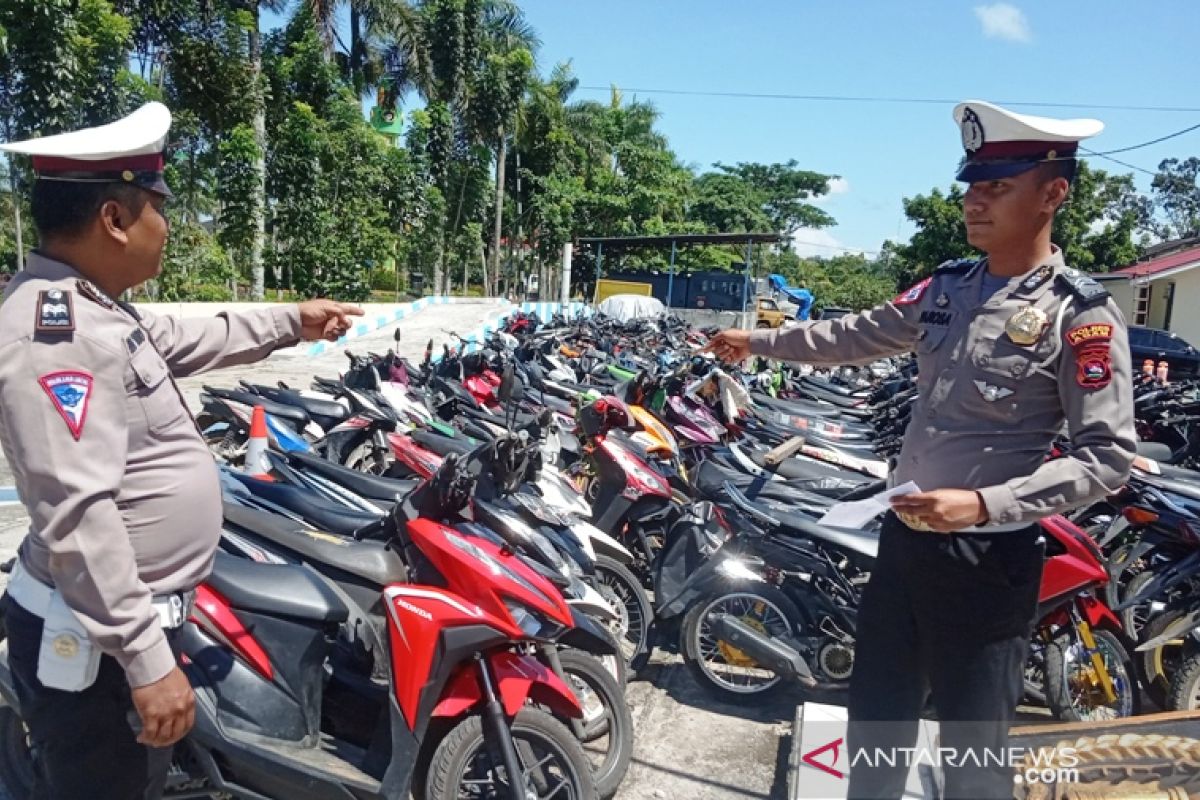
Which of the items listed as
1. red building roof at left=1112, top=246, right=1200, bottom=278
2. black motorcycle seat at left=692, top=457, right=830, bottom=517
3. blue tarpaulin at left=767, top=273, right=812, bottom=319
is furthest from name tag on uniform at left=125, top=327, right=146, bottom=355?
blue tarpaulin at left=767, top=273, right=812, bottom=319

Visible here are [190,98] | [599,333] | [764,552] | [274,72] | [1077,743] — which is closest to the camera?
[1077,743]

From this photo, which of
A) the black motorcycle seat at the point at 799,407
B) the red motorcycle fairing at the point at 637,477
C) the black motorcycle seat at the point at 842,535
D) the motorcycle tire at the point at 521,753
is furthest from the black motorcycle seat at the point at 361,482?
the black motorcycle seat at the point at 799,407

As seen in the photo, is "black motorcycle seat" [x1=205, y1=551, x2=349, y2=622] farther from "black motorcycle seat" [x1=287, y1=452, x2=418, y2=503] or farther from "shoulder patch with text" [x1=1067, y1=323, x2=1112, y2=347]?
"shoulder patch with text" [x1=1067, y1=323, x2=1112, y2=347]

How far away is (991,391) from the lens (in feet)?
6.05

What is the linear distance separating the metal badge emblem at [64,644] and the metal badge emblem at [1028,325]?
1.94 meters

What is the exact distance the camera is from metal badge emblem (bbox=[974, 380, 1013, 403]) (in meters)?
1.83

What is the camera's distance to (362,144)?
Answer: 20.5 meters

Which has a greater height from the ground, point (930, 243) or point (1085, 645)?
point (930, 243)

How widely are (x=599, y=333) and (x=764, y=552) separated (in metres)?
7.75

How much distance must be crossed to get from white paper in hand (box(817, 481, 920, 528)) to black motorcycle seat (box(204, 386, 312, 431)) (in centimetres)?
420

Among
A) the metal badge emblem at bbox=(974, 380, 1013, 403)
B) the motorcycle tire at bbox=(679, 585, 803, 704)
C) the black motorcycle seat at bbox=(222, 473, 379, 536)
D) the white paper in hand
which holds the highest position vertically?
the metal badge emblem at bbox=(974, 380, 1013, 403)

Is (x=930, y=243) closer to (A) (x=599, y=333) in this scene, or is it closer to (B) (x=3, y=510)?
(A) (x=599, y=333)

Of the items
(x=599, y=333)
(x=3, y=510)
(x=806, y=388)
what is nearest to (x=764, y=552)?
(x=3, y=510)

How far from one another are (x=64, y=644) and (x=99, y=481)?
13.9 inches
